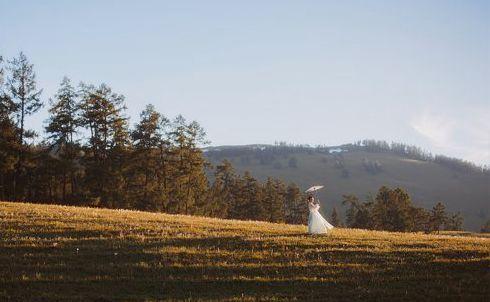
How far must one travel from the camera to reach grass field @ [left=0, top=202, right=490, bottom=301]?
52.9 feet

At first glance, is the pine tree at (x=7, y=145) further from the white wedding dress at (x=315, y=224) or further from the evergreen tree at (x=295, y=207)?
the evergreen tree at (x=295, y=207)

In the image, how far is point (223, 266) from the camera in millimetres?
19094

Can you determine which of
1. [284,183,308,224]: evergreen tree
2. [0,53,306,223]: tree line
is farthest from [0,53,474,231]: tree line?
→ [284,183,308,224]: evergreen tree

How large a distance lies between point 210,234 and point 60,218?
971 cm

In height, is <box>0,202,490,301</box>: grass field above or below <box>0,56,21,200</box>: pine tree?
below

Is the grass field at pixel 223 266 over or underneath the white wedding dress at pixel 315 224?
underneath

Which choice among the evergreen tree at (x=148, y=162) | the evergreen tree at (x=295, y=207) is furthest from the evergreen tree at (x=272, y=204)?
the evergreen tree at (x=148, y=162)

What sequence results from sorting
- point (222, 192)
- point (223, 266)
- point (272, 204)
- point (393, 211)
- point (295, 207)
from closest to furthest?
point (223, 266), point (393, 211), point (222, 192), point (272, 204), point (295, 207)

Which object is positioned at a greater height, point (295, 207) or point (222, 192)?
point (222, 192)

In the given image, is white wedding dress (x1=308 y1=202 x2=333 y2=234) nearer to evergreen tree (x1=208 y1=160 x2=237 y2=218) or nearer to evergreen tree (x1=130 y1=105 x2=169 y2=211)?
evergreen tree (x1=130 y1=105 x2=169 y2=211)

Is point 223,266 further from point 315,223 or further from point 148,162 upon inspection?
point 148,162

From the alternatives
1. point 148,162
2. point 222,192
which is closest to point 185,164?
point 148,162

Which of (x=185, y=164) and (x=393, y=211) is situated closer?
(x=185, y=164)

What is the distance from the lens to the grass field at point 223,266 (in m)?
16.1
